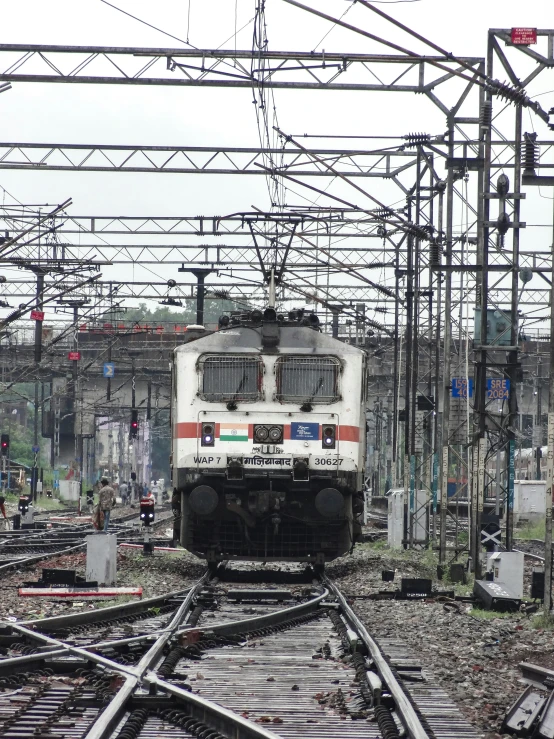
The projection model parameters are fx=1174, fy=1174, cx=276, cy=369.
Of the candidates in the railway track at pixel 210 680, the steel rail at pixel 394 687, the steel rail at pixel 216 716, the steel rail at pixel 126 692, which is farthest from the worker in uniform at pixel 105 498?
the steel rail at pixel 216 716

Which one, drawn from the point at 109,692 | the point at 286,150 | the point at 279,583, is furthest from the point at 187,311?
the point at 109,692

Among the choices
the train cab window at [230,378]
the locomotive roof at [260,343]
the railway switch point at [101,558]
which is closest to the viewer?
the train cab window at [230,378]

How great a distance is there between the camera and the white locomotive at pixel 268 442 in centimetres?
1512

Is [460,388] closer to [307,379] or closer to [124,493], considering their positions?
[307,379]

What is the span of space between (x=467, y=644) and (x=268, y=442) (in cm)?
506

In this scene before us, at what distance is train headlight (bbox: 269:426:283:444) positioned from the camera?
15.2m

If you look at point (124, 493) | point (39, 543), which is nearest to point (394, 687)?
point (39, 543)

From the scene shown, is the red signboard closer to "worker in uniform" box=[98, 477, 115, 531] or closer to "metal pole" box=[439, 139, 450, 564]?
"metal pole" box=[439, 139, 450, 564]

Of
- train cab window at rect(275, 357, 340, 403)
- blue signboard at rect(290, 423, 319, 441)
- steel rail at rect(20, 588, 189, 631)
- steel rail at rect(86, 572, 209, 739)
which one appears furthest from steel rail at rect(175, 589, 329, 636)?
train cab window at rect(275, 357, 340, 403)

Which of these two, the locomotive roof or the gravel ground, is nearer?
the gravel ground

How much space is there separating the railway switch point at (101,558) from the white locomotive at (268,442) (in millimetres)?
1000

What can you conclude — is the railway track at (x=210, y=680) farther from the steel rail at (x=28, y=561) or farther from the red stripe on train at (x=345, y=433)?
the steel rail at (x=28, y=561)

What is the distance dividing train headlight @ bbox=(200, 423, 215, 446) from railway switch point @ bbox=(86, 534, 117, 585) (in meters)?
1.98

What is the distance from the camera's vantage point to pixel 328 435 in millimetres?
15250
